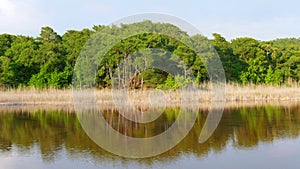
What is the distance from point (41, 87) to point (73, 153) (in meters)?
16.0

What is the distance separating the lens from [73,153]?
318 inches

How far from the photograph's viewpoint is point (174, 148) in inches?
332

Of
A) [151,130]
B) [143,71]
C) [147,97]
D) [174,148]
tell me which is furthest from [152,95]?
[174,148]

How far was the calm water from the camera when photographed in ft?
23.5

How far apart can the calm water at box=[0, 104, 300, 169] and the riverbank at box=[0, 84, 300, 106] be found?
4.94 m

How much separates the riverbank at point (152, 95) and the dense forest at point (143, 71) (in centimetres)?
226

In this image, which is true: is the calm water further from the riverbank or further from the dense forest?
the dense forest

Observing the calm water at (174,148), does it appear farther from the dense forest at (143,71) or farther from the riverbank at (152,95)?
the dense forest at (143,71)

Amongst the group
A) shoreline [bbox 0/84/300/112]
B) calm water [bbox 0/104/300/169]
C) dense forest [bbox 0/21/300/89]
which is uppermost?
dense forest [bbox 0/21/300/89]

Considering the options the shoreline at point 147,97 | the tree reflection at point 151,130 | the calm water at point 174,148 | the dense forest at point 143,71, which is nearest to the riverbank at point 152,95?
the shoreline at point 147,97

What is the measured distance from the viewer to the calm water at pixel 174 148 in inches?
282

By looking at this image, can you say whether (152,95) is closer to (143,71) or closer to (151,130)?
(143,71)

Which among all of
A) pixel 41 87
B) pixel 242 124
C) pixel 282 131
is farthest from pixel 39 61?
pixel 282 131

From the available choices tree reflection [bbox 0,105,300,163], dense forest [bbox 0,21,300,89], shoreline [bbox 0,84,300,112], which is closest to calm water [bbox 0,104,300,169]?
tree reflection [bbox 0,105,300,163]
